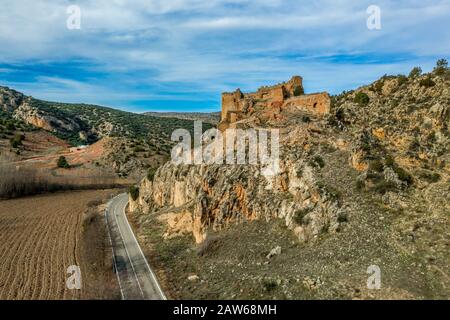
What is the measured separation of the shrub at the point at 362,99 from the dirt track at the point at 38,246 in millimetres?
33537

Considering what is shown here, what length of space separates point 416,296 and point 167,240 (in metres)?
23.4

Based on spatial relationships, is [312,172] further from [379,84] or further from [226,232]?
[379,84]

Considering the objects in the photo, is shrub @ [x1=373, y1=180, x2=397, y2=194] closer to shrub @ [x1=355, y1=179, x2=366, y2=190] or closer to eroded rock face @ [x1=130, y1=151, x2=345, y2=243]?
shrub @ [x1=355, y1=179, x2=366, y2=190]

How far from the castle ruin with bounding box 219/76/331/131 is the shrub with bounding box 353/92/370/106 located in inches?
171

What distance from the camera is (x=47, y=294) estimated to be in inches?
1018

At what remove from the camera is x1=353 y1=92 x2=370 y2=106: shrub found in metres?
43.7

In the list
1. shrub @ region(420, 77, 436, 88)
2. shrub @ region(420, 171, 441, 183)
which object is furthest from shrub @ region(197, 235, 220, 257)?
shrub @ region(420, 77, 436, 88)

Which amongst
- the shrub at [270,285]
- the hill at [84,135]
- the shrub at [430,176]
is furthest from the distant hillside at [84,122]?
the shrub at [270,285]

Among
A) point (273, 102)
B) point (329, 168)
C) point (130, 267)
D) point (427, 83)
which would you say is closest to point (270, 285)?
point (329, 168)

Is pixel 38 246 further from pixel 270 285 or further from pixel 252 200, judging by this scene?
pixel 270 285

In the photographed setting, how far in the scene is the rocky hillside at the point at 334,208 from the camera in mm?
21719

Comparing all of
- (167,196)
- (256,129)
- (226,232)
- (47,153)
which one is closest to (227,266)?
(226,232)

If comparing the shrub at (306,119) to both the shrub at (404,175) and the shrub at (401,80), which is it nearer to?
the shrub at (401,80)

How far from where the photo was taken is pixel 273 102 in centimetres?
4691
